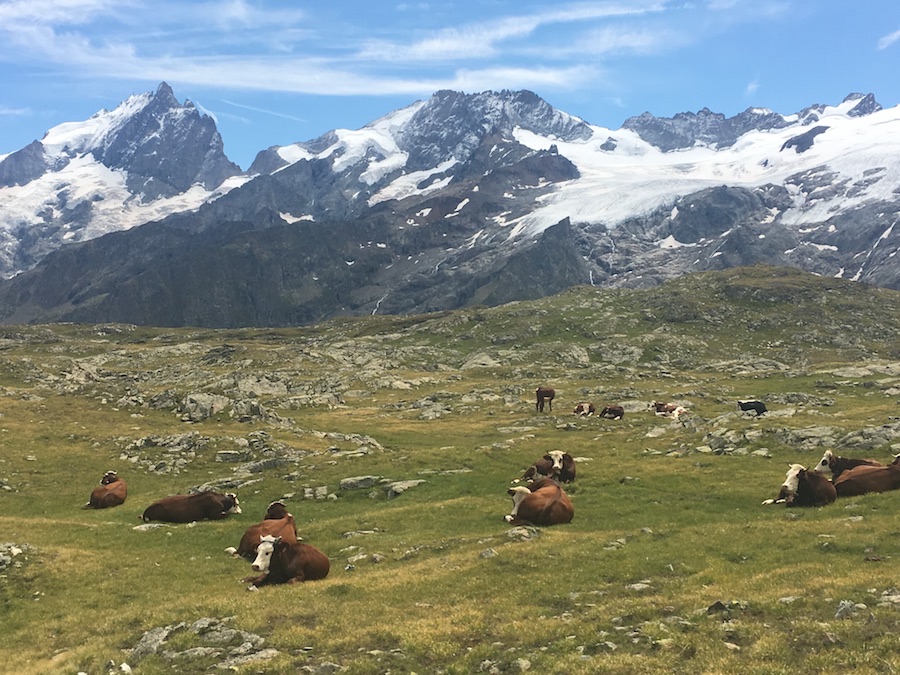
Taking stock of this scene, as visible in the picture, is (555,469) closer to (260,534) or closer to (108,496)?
(260,534)

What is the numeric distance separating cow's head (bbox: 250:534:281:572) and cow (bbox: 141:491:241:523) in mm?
10261

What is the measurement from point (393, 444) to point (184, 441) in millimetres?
16053

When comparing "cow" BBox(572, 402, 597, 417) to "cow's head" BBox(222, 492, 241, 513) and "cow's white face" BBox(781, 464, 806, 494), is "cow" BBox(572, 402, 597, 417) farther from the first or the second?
"cow's head" BBox(222, 492, 241, 513)

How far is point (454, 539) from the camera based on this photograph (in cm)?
2450

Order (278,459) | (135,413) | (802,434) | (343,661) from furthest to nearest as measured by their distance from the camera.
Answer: (135,413) < (278,459) < (802,434) < (343,661)

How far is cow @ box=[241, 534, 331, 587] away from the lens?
2077 cm

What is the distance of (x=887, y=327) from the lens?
A: 5059 inches

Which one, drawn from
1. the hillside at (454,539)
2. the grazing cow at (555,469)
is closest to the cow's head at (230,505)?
the hillside at (454,539)

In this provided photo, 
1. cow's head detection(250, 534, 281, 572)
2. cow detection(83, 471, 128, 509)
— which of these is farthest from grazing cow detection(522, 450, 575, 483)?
cow detection(83, 471, 128, 509)

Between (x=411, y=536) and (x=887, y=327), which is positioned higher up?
(x=887, y=327)

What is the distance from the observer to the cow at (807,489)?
2561 centimetres

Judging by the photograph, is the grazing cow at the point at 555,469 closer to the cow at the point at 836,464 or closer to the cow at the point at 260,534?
the cow at the point at 836,464

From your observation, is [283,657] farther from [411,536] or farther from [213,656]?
[411,536]

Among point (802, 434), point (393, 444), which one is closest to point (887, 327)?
point (802, 434)
